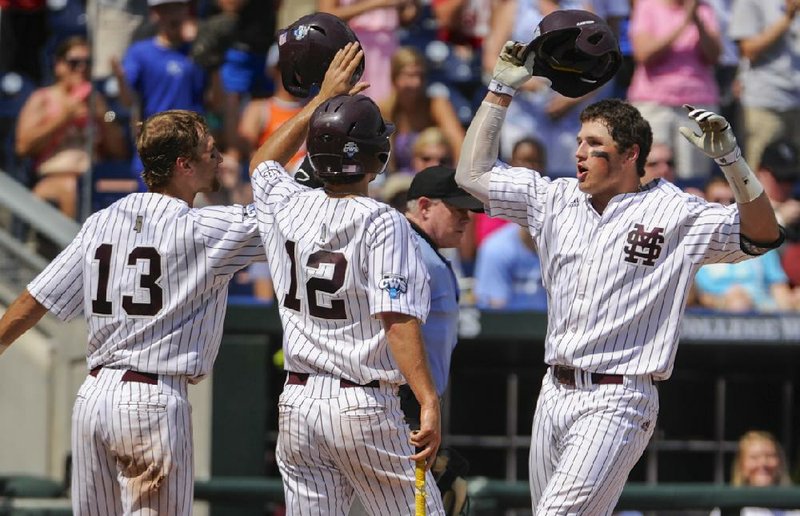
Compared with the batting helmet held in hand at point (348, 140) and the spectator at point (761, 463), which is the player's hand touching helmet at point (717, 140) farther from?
the spectator at point (761, 463)

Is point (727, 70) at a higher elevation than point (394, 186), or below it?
higher

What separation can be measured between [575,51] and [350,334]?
1305mm

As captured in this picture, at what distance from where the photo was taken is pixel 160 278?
489 centimetres

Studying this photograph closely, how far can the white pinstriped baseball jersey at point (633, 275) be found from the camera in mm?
4969

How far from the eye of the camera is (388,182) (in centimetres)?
880

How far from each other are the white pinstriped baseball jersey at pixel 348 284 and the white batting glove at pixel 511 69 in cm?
81

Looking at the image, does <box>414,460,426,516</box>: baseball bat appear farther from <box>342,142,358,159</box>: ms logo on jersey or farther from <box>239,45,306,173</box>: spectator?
<box>239,45,306,173</box>: spectator

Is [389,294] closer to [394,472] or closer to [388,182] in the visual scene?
[394,472]

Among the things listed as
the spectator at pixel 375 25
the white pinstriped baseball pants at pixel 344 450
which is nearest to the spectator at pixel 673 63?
the spectator at pixel 375 25

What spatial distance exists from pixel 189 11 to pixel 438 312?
14.1 ft

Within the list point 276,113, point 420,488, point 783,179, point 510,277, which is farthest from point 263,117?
point 420,488

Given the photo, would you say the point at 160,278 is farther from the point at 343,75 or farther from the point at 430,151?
the point at 430,151

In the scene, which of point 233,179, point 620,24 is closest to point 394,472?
point 233,179

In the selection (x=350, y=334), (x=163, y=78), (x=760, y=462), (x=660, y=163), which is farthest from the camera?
(x=163, y=78)
